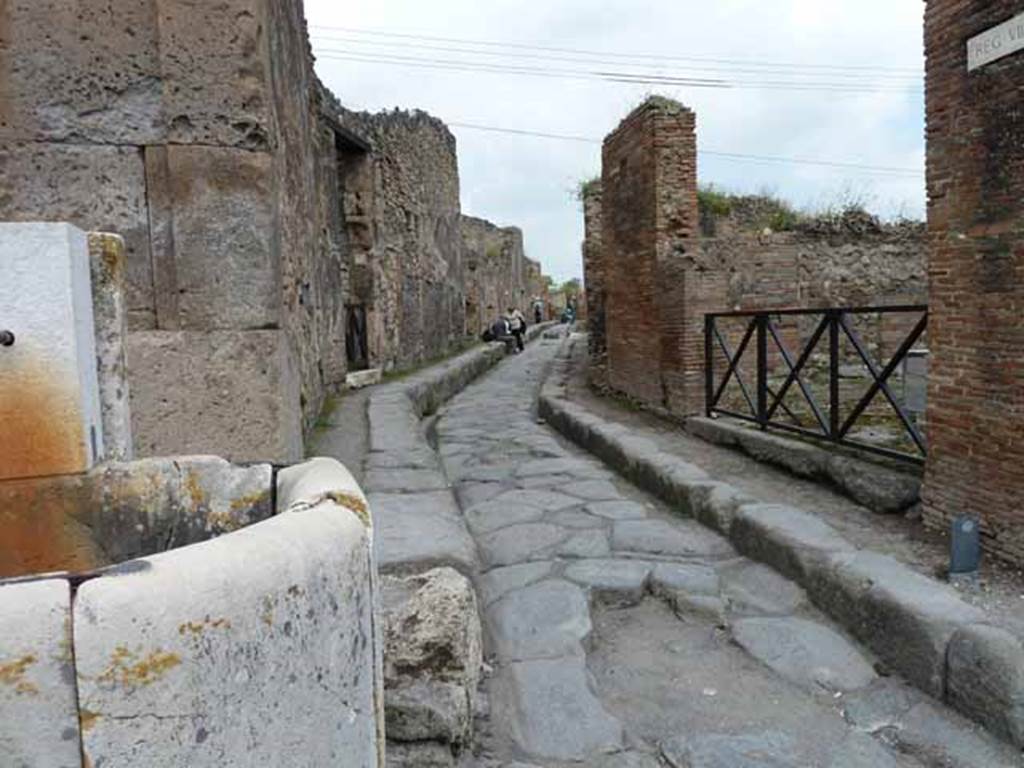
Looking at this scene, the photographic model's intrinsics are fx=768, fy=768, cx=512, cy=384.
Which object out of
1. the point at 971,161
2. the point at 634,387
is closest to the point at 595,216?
the point at 634,387

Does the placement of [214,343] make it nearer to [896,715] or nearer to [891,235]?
[896,715]

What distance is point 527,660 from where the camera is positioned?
2.76 meters

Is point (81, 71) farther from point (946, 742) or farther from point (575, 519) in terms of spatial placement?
point (946, 742)

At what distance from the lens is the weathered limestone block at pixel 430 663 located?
2145mm

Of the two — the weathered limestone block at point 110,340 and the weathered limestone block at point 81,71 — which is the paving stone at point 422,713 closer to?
the weathered limestone block at point 110,340

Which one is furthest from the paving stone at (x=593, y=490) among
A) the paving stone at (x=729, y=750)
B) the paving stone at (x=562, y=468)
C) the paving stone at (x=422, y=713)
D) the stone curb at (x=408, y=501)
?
the paving stone at (x=422, y=713)

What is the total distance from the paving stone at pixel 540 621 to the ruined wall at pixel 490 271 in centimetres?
1759

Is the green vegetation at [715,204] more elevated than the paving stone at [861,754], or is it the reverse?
the green vegetation at [715,204]

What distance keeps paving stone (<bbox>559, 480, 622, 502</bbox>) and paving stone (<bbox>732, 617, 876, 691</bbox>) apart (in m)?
1.81

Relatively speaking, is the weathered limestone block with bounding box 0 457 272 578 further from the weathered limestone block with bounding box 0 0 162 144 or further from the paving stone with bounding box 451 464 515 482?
the paving stone with bounding box 451 464 515 482

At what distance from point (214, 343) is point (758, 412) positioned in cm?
435

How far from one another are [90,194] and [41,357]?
5.19ft

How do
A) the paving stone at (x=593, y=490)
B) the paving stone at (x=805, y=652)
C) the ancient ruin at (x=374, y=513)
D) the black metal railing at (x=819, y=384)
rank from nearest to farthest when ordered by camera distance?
the ancient ruin at (x=374, y=513), the paving stone at (x=805, y=652), the black metal railing at (x=819, y=384), the paving stone at (x=593, y=490)

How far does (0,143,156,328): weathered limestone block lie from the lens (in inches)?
111
